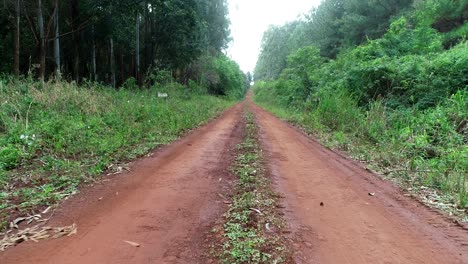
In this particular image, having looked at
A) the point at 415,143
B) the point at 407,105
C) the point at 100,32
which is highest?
the point at 100,32

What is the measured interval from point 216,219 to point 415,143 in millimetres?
5840

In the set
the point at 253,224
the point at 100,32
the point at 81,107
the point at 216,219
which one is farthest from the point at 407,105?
the point at 100,32

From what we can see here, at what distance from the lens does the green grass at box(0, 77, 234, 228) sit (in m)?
5.29

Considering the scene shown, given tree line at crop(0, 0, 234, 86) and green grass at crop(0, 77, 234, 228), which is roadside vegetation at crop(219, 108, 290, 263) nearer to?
green grass at crop(0, 77, 234, 228)

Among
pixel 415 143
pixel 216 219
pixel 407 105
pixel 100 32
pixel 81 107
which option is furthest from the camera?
pixel 100 32

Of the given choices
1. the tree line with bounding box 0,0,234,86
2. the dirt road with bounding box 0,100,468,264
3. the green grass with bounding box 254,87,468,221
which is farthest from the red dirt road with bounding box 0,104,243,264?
the tree line with bounding box 0,0,234,86

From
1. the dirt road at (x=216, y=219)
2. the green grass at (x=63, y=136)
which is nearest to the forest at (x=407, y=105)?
the dirt road at (x=216, y=219)

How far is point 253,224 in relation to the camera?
389 centimetres

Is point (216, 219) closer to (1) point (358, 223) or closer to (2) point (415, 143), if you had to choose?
(1) point (358, 223)

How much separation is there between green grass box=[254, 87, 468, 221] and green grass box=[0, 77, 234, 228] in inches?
200

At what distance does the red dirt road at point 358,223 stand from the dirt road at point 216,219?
0.04ft

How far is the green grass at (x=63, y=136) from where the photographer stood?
5293 millimetres

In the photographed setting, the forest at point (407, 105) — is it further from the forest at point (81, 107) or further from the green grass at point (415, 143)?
the forest at point (81, 107)

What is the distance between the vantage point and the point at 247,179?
5.62 meters
